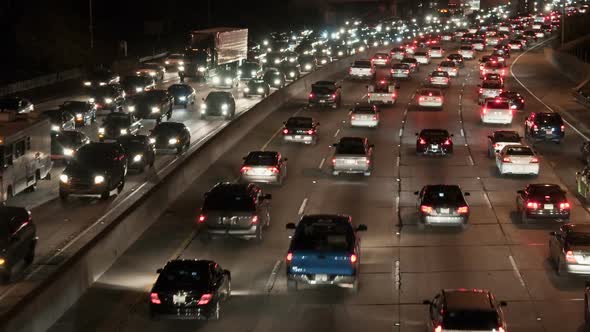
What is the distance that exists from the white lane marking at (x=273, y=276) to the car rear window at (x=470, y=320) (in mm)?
7475

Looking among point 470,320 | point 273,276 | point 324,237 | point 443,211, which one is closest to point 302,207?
point 443,211

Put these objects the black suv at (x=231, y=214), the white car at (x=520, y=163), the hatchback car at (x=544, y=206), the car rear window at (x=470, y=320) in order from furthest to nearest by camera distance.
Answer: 1. the white car at (x=520, y=163)
2. the hatchback car at (x=544, y=206)
3. the black suv at (x=231, y=214)
4. the car rear window at (x=470, y=320)

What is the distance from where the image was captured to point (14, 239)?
26141mm

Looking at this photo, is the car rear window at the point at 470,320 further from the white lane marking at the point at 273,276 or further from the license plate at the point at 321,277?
the white lane marking at the point at 273,276

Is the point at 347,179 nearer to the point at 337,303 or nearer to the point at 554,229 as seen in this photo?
the point at 554,229

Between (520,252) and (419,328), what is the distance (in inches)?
340

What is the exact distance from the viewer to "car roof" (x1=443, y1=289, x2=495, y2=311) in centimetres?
1956

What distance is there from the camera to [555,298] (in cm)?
2531

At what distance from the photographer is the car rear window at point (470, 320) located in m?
19.2

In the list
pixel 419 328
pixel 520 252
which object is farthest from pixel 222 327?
pixel 520 252

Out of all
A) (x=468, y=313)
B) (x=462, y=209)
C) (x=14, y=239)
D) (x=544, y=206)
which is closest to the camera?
(x=468, y=313)

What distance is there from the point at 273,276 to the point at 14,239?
259 inches

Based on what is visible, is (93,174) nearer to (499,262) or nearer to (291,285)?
(291,285)

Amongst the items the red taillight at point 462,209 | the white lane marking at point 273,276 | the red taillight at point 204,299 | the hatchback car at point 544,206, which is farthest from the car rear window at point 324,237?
the hatchback car at point 544,206
